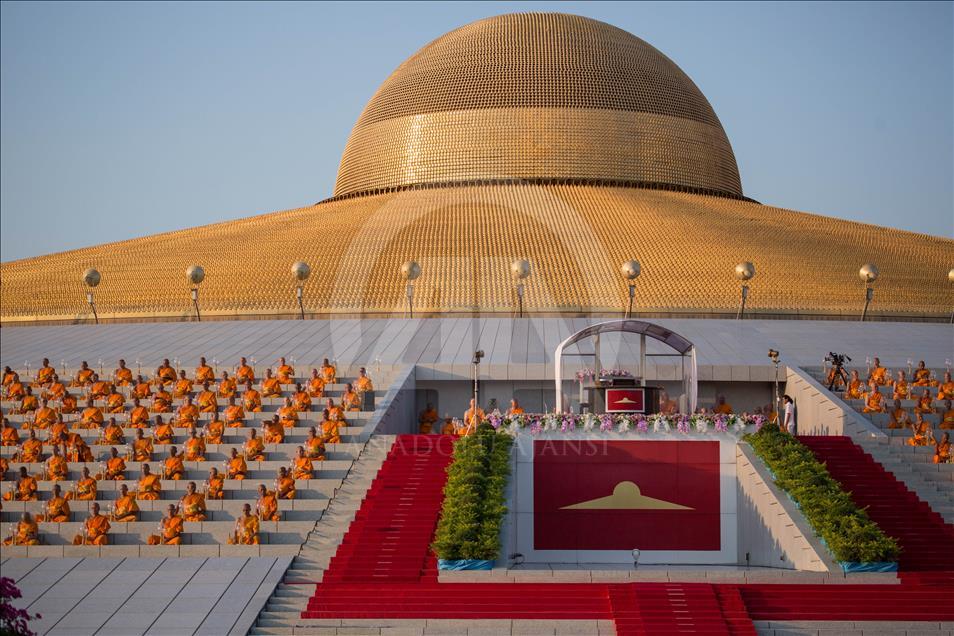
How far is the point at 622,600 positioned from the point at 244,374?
32.3 ft

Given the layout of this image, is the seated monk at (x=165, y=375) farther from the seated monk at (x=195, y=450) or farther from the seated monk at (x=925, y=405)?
the seated monk at (x=925, y=405)

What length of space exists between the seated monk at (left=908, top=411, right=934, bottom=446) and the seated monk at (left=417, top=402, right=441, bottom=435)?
25.1ft

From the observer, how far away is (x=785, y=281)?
95.0 feet

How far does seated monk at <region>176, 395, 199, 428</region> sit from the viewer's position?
21.7 meters

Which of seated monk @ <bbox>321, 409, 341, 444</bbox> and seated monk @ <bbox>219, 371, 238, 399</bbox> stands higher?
seated monk @ <bbox>219, 371, 238, 399</bbox>

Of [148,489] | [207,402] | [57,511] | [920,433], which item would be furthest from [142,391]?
[920,433]

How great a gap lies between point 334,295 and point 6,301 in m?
8.27

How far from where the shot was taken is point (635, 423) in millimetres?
19703

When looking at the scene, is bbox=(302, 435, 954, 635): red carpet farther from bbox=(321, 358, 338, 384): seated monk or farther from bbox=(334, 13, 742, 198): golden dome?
bbox=(334, 13, 742, 198): golden dome

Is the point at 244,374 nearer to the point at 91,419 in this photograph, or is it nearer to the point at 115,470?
the point at 91,419

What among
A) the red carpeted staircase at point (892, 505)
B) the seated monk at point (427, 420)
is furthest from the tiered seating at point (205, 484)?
the red carpeted staircase at point (892, 505)

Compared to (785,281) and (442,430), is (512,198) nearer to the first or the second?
(785,281)

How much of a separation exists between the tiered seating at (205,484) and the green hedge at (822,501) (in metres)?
5.82

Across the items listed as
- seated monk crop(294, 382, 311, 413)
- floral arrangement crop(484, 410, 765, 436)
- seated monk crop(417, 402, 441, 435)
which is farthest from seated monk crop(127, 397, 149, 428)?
floral arrangement crop(484, 410, 765, 436)
